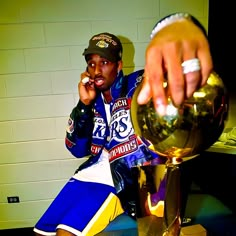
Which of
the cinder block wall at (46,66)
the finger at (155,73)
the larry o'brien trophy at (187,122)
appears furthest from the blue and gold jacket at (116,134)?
the finger at (155,73)

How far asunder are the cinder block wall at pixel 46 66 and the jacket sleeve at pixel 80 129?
15.8 inches

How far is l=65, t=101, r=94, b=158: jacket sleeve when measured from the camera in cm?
146

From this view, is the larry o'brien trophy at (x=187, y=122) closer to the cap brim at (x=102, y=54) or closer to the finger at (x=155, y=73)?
the finger at (x=155, y=73)

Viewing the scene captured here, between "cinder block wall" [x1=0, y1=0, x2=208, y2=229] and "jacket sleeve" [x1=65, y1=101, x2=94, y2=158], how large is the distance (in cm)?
40

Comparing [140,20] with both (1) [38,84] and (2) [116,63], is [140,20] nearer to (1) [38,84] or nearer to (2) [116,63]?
(2) [116,63]

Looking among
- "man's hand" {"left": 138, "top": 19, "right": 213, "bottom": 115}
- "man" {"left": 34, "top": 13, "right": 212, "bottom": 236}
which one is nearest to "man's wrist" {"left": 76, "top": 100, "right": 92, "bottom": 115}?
"man" {"left": 34, "top": 13, "right": 212, "bottom": 236}

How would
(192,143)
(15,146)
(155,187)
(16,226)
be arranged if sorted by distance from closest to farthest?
1. (192,143)
2. (155,187)
3. (15,146)
4. (16,226)

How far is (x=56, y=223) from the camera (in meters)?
1.35

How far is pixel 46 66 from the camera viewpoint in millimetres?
1869

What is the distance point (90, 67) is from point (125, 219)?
2.50 feet

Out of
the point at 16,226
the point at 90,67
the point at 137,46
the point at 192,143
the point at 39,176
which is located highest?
the point at 137,46

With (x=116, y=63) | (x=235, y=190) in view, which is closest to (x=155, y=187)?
(x=235, y=190)

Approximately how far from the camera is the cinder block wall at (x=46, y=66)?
5.91ft

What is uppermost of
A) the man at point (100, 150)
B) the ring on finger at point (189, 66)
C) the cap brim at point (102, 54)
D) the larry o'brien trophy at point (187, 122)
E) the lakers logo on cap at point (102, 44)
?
the lakers logo on cap at point (102, 44)
